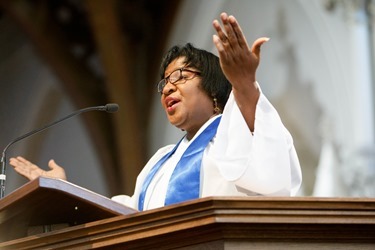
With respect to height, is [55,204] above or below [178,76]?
below

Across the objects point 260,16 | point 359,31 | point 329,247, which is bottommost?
point 329,247

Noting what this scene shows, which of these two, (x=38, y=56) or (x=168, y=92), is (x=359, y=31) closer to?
(x=38, y=56)

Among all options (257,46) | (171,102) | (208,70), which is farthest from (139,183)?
(257,46)

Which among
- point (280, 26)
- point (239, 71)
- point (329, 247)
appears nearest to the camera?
point (329, 247)

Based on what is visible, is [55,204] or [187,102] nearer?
[55,204]

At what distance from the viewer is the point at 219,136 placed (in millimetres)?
3268

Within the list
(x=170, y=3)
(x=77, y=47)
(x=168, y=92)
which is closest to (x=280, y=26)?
(x=170, y=3)

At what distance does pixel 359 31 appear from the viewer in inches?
305

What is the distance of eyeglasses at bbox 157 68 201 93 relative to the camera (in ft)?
12.1

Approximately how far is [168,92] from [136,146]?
6.16m

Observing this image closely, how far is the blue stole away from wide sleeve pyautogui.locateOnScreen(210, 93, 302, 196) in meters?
0.29

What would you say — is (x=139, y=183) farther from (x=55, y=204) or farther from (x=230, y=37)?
(x=230, y=37)

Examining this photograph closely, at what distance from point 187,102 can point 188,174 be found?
0.32 meters

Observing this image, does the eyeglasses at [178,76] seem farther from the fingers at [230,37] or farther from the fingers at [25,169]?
the fingers at [230,37]
